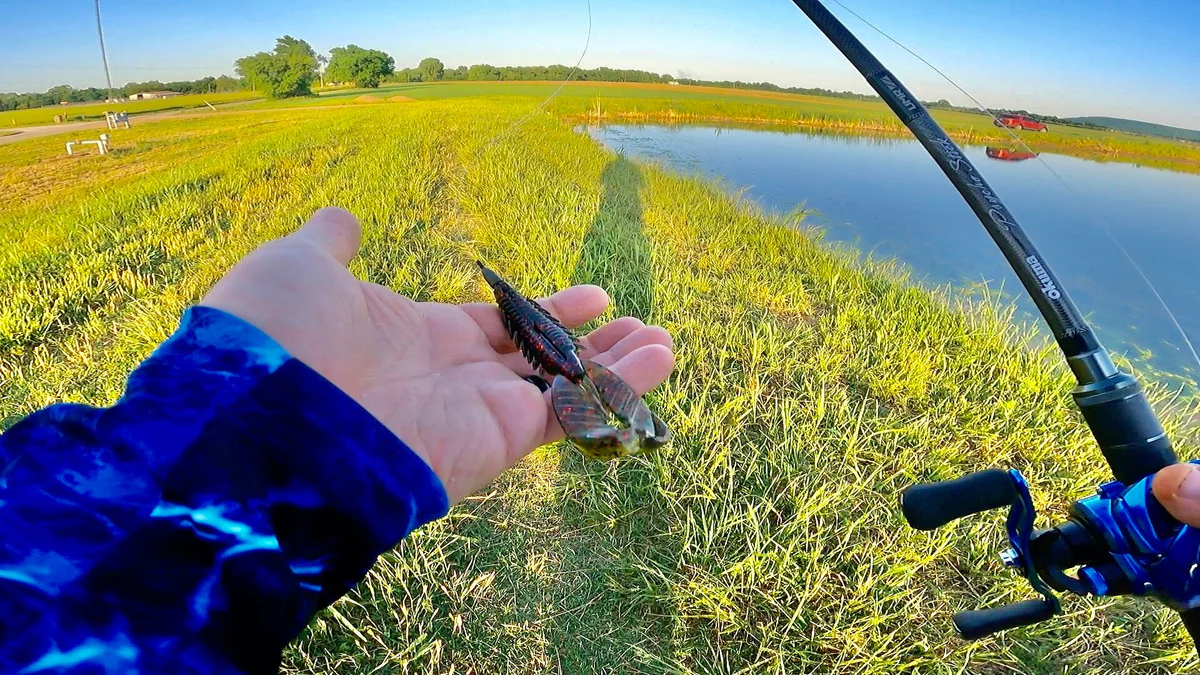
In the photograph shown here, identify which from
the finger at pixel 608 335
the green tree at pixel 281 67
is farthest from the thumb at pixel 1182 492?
the green tree at pixel 281 67

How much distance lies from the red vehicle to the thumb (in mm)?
1194

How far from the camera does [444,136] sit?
32.0 feet

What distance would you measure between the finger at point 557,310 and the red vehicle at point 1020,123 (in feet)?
4.48

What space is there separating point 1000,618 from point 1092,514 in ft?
0.73

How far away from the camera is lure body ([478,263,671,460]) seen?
130cm

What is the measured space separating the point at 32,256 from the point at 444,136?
6.73 metres

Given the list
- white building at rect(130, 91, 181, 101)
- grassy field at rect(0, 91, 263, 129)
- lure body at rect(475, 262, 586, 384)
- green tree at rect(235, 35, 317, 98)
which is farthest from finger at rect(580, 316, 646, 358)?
white building at rect(130, 91, 181, 101)

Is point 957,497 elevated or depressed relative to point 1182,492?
depressed

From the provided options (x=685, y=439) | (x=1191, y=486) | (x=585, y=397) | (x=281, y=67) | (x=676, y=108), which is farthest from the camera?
(x=676, y=108)

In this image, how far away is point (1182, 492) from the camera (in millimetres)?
669

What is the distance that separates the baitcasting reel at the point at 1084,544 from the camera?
2.43ft

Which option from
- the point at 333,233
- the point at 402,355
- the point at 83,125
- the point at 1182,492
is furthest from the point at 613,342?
the point at 83,125

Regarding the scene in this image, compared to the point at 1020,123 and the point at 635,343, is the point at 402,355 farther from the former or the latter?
the point at 1020,123

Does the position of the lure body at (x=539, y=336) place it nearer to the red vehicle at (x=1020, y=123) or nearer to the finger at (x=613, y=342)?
the finger at (x=613, y=342)
